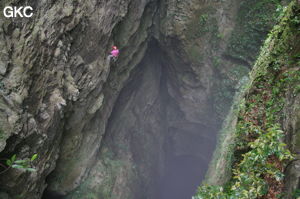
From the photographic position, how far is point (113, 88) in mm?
10547

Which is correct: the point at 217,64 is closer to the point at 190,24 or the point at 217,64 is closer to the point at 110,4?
the point at 190,24

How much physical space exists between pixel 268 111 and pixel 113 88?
7.33 metres

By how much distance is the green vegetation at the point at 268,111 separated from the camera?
11.1ft

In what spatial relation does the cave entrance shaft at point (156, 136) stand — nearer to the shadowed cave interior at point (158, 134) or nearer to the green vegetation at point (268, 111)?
the shadowed cave interior at point (158, 134)

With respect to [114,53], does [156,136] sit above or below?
below

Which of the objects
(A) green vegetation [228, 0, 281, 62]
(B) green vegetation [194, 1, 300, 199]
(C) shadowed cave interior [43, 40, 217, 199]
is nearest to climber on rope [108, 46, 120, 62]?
(C) shadowed cave interior [43, 40, 217, 199]

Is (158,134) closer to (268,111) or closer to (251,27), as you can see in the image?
(251,27)

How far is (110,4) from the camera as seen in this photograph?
27.3 ft

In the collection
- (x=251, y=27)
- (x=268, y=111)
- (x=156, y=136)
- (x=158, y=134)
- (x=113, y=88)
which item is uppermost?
(x=251, y=27)

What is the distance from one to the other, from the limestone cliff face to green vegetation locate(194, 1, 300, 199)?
4132 mm

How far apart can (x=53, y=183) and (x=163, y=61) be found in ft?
34.2

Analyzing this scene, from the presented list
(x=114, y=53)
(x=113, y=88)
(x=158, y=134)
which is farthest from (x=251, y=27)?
(x=158, y=134)

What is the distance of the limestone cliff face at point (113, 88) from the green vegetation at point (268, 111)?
413 centimetres

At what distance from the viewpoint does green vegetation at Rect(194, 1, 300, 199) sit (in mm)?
3382
